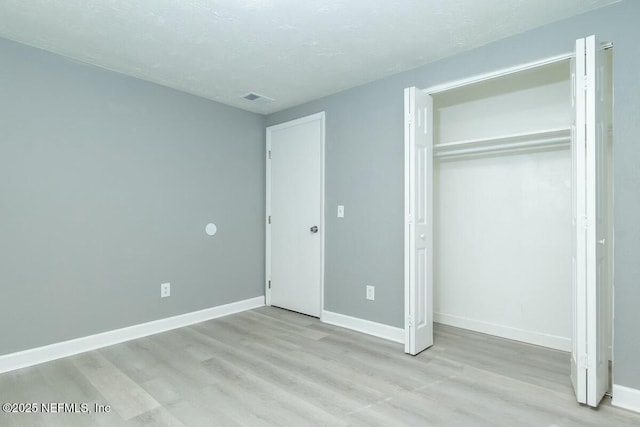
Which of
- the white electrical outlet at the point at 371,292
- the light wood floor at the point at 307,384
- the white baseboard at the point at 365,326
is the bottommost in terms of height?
the light wood floor at the point at 307,384

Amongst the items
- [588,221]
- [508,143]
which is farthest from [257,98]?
[588,221]

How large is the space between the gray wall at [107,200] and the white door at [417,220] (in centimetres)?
211

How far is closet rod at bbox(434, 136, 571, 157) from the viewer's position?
2875 millimetres

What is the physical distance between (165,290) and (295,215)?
1.57 meters

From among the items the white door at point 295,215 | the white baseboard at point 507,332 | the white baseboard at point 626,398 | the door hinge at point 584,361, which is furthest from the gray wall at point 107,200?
the white baseboard at point 626,398

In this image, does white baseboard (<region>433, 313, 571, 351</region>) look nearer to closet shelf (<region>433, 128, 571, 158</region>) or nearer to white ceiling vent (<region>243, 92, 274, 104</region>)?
closet shelf (<region>433, 128, 571, 158</region>)

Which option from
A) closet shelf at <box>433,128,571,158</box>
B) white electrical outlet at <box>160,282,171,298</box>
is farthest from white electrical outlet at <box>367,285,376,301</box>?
white electrical outlet at <box>160,282,171,298</box>

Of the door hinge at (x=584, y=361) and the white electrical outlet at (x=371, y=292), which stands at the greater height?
the white electrical outlet at (x=371, y=292)

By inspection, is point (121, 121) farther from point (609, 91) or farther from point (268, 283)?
point (609, 91)

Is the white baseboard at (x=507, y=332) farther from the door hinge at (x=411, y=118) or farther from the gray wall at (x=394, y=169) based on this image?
the door hinge at (x=411, y=118)

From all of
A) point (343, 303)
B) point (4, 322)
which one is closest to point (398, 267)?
point (343, 303)

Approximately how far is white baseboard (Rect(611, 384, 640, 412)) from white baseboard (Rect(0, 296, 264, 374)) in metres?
3.33

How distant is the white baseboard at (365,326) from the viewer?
3150 mm

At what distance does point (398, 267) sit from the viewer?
10.4 feet
